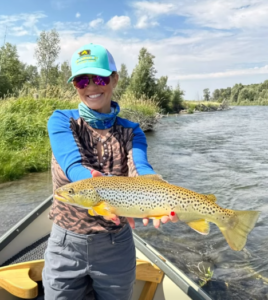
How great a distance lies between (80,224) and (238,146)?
62.4 feet

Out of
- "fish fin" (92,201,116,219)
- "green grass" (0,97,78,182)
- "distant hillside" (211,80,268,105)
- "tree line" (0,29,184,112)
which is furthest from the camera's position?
"distant hillside" (211,80,268,105)

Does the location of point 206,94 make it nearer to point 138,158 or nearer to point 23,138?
point 23,138

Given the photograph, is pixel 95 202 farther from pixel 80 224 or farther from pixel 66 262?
pixel 66 262

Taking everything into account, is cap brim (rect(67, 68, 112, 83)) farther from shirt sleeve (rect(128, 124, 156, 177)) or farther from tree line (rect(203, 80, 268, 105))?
tree line (rect(203, 80, 268, 105))

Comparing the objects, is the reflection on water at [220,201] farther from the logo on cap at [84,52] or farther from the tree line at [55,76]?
the tree line at [55,76]

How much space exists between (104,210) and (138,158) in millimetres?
446

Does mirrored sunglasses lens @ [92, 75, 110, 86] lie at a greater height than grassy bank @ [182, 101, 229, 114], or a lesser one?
greater

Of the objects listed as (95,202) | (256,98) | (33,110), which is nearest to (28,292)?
(95,202)

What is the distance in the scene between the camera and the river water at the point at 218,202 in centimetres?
556

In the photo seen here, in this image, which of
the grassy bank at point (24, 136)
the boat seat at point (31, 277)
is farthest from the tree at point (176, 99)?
the boat seat at point (31, 277)

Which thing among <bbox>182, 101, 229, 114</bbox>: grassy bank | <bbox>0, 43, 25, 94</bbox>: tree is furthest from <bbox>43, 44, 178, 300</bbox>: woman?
<bbox>182, 101, 229, 114</bbox>: grassy bank

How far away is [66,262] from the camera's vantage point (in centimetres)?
201

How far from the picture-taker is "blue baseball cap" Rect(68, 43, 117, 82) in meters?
2.07

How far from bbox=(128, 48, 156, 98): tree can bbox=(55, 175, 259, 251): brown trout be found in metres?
48.6
